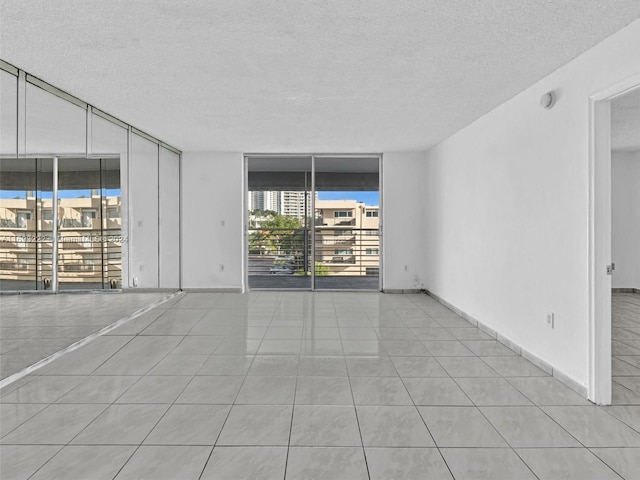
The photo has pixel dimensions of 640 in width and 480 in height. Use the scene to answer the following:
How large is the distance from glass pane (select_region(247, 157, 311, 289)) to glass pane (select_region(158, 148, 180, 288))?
55.6 inches

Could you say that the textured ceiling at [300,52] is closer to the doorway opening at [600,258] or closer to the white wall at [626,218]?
the doorway opening at [600,258]

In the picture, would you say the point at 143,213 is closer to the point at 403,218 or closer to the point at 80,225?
the point at 80,225

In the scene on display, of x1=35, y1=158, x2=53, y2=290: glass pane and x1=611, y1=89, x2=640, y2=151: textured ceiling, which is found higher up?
x1=611, y1=89, x2=640, y2=151: textured ceiling

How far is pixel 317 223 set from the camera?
710 centimetres

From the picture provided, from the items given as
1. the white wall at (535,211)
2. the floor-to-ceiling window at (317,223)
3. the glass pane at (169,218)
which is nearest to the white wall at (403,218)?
the floor-to-ceiling window at (317,223)

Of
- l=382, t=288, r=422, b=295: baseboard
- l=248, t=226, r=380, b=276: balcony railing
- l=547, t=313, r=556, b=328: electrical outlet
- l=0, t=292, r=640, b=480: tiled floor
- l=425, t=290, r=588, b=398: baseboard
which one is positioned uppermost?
l=248, t=226, r=380, b=276: balcony railing

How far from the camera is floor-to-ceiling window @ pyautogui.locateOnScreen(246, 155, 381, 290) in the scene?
23.5 feet

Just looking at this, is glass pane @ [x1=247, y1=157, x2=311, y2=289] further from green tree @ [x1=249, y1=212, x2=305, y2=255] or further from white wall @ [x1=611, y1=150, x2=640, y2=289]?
white wall @ [x1=611, y1=150, x2=640, y2=289]

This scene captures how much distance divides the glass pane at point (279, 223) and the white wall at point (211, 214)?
84cm

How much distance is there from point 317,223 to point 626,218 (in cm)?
512

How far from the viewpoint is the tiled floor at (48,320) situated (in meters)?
3.06

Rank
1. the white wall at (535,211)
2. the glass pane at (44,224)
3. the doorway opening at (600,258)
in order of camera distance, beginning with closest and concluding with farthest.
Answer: the doorway opening at (600,258) < the white wall at (535,211) < the glass pane at (44,224)

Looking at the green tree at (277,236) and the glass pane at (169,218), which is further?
the green tree at (277,236)

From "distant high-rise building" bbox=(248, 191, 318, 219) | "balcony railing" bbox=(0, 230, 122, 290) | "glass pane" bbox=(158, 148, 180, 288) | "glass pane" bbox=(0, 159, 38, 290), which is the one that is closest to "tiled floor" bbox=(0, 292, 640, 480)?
"glass pane" bbox=(0, 159, 38, 290)
